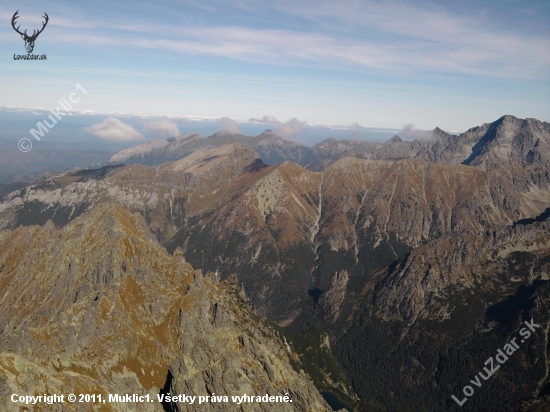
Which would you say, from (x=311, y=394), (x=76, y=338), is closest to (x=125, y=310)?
(x=76, y=338)

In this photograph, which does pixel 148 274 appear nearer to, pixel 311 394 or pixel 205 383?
pixel 205 383

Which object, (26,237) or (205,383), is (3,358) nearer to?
(205,383)

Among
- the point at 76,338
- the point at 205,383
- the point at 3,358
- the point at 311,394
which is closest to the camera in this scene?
the point at 3,358

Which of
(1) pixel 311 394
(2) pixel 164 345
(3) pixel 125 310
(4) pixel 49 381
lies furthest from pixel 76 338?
(1) pixel 311 394

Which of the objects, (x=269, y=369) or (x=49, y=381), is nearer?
(x=49, y=381)

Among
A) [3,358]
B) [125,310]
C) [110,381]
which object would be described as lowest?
[110,381]

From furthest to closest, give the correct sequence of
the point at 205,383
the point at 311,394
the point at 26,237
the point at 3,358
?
the point at 26,237 < the point at 311,394 < the point at 205,383 < the point at 3,358

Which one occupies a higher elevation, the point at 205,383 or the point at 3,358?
the point at 3,358
